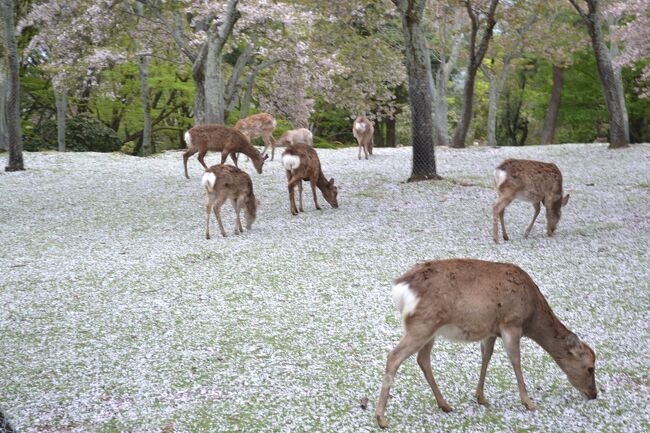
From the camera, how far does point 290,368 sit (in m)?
5.62

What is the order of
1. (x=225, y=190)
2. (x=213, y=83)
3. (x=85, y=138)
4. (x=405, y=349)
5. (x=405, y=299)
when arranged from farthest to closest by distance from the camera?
(x=85, y=138), (x=213, y=83), (x=225, y=190), (x=405, y=299), (x=405, y=349)

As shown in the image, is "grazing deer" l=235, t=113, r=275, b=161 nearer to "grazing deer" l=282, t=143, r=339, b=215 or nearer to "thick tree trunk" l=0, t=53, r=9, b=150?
"thick tree trunk" l=0, t=53, r=9, b=150

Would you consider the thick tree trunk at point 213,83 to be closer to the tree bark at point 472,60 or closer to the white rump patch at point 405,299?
the tree bark at point 472,60

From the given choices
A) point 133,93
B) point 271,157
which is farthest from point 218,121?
point 133,93

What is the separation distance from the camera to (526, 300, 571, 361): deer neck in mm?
4812

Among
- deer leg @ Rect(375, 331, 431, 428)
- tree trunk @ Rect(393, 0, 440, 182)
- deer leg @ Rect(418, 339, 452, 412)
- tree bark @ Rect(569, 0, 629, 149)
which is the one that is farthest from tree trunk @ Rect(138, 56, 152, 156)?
deer leg @ Rect(375, 331, 431, 428)

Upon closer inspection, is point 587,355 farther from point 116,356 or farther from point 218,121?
point 218,121

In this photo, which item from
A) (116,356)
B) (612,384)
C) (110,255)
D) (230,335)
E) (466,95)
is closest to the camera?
(612,384)

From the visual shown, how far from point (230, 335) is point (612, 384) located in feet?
10.8

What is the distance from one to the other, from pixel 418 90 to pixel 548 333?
10.8 meters

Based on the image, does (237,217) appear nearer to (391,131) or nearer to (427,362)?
(427,362)

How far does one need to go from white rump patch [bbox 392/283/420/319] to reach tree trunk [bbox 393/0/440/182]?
11033 millimetres

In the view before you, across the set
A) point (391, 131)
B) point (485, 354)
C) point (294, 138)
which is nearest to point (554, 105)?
point (391, 131)

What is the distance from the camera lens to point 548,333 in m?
4.83
